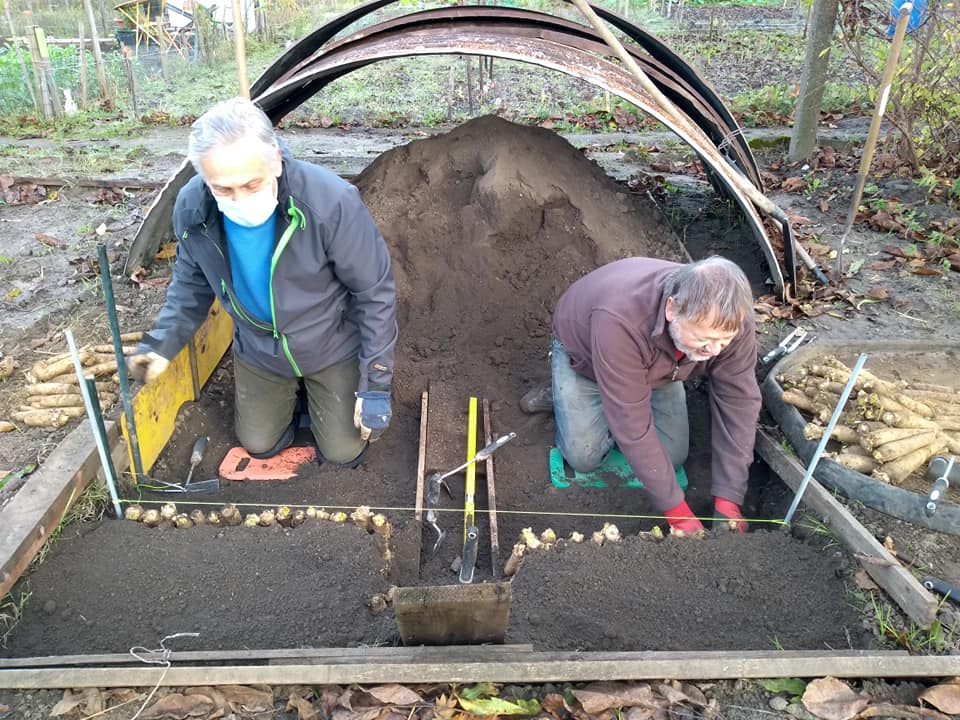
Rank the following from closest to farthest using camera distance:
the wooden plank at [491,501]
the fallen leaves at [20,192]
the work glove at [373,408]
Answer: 1. the wooden plank at [491,501]
2. the work glove at [373,408]
3. the fallen leaves at [20,192]

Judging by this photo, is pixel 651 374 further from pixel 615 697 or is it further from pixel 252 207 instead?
pixel 252 207

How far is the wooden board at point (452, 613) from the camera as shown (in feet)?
7.24

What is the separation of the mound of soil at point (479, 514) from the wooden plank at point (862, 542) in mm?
157

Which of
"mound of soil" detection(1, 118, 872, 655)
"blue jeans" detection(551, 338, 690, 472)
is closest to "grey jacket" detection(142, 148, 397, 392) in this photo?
"mound of soil" detection(1, 118, 872, 655)

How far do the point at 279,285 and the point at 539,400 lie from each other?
5.71 ft

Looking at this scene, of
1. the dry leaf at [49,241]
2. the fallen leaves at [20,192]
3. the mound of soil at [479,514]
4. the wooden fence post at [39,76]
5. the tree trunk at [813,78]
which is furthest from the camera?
the wooden fence post at [39,76]

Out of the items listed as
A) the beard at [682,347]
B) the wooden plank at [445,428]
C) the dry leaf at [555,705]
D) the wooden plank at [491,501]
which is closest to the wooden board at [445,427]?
the wooden plank at [445,428]

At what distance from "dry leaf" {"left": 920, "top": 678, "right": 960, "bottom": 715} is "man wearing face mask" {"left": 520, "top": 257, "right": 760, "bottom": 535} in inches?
40.9

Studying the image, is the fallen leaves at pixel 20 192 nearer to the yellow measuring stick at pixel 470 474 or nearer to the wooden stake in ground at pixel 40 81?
the wooden stake in ground at pixel 40 81

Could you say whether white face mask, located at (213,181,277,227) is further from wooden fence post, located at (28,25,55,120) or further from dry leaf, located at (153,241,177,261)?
wooden fence post, located at (28,25,55,120)

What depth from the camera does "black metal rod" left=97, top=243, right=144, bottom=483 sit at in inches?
115

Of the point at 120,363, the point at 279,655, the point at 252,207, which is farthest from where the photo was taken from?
the point at 120,363

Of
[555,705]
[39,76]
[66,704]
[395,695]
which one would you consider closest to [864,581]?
[555,705]

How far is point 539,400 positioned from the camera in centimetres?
429
